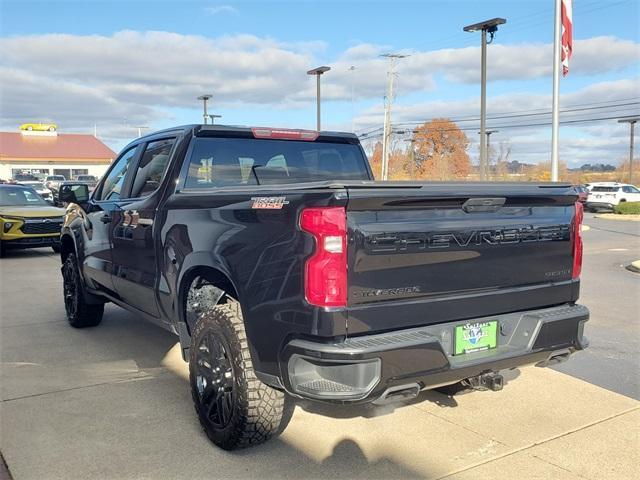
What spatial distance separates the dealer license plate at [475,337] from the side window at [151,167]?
102 inches

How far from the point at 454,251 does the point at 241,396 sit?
141 cm

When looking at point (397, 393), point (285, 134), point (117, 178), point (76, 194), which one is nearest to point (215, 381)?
point (397, 393)

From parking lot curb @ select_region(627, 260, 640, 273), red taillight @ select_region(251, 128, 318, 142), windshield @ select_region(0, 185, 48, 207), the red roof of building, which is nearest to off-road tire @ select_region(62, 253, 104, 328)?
red taillight @ select_region(251, 128, 318, 142)

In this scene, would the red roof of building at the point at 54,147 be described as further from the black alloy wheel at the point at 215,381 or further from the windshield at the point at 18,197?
the black alloy wheel at the point at 215,381

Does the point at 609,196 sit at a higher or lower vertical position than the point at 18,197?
lower

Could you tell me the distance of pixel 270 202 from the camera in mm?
3201

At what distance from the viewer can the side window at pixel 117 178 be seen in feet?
18.2

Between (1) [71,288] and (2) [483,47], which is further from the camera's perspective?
(2) [483,47]

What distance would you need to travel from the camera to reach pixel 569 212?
12.5 feet

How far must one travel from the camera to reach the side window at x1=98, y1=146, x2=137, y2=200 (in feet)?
18.2

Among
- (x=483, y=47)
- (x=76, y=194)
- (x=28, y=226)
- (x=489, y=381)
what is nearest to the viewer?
(x=489, y=381)

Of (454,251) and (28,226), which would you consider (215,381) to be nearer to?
(454,251)

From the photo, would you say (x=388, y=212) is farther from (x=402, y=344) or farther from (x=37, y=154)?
(x=37, y=154)

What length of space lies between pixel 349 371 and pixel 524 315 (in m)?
1.25
